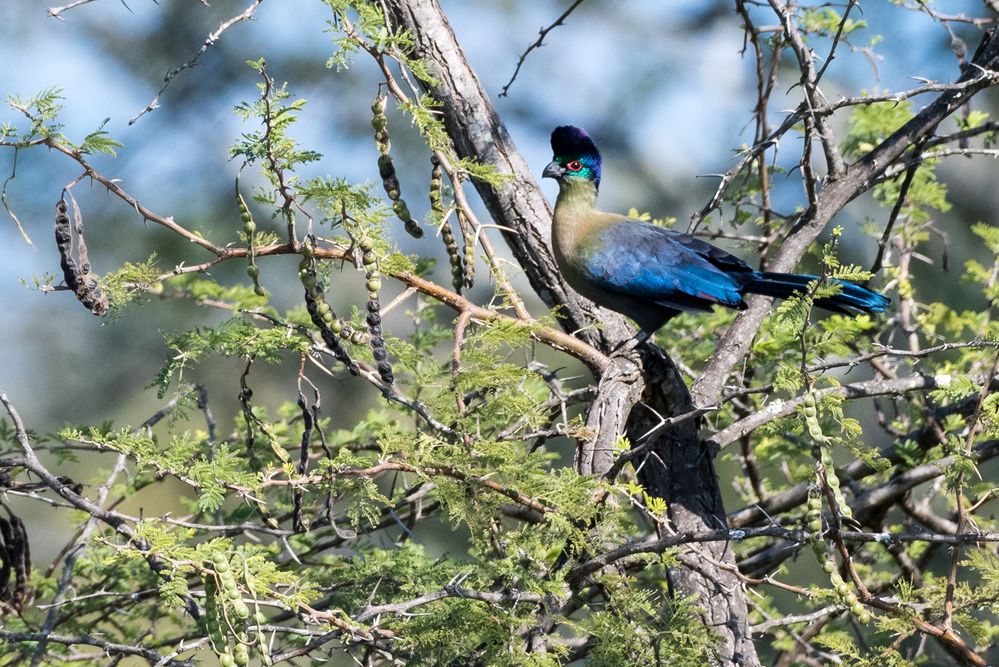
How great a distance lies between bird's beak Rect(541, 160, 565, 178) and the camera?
302 centimetres

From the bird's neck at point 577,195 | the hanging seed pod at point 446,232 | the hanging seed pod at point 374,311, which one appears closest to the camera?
the hanging seed pod at point 374,311

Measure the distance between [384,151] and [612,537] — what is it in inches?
34.6

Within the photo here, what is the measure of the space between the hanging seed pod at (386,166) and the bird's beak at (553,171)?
957 millimetres

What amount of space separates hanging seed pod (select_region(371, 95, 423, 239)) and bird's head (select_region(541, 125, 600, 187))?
970 mm

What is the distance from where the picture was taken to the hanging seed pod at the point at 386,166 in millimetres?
2021

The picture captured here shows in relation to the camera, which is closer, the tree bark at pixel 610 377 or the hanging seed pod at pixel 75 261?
the hanging seed pod at pixel 75 261

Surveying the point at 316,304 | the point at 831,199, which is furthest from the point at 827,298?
the point at 316,304

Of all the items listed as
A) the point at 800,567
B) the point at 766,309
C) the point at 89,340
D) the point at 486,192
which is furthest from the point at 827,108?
the point at 89,340

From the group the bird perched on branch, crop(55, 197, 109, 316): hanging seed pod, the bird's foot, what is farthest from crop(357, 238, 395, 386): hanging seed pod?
the bird perched on branch

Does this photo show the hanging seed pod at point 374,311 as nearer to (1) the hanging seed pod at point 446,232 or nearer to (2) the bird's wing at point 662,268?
(1) the hanging seed pod at point 446,232

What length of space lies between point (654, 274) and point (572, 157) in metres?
0.49

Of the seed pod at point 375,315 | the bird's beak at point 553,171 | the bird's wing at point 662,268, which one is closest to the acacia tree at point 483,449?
the seed pod at point 375,315

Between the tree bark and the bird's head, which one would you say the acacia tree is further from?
the bird's head

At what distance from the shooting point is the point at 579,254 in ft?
8.86
